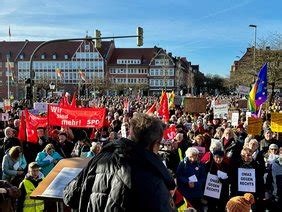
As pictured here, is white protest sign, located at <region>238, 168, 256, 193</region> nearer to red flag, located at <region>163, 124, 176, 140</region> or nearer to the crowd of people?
the crowd of people

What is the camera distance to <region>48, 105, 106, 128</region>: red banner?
1219cm

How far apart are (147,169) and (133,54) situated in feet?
340

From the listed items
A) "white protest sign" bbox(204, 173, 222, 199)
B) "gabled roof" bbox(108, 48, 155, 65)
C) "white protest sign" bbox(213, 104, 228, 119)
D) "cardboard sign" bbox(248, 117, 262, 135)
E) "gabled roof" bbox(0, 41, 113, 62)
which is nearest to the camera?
"white protest sign" bbox(204, 173, 222, 199)

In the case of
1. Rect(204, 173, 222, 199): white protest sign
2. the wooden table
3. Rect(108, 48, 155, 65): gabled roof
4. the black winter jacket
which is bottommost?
Rect(204, 173, 222, 199): white protest sign

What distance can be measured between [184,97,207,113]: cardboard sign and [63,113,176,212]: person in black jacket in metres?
18.6

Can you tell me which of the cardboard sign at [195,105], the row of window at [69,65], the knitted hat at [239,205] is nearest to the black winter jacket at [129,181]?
the knitted hat at [239,205]

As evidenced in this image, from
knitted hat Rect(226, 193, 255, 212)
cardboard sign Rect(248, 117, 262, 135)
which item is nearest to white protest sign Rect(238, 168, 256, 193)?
knitted hat Rect(226, 193, 255, 212)

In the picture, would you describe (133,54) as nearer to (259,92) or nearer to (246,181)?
(259,92)

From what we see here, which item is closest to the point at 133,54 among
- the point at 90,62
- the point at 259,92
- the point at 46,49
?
the point at 90,62

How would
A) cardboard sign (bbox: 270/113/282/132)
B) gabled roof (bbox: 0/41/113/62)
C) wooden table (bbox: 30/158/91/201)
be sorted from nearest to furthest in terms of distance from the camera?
wooden table (bbox: 30/158/91/201) < cardboard sign (bbox: 270/113/282/132) < gabled roof (bbox: 0/41/113/62)

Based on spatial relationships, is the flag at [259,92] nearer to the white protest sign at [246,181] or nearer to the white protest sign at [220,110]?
the white protest sign at [220,110]

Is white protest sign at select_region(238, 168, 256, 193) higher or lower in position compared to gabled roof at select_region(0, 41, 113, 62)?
lower

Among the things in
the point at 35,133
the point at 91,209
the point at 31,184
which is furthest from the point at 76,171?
the point at 35,133

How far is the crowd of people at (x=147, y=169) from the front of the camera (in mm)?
2611
